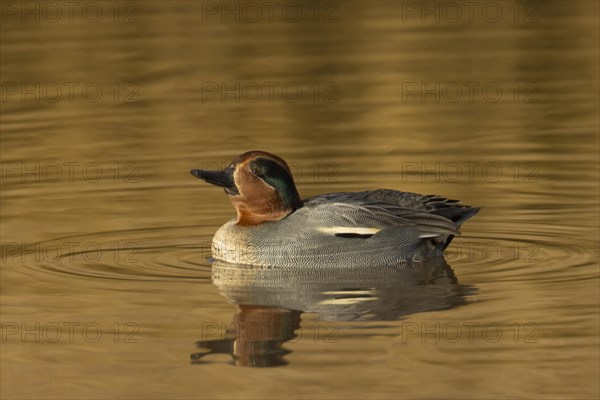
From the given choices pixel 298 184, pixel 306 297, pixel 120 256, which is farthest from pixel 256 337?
pixel 298 184

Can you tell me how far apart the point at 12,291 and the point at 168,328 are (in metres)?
1.59

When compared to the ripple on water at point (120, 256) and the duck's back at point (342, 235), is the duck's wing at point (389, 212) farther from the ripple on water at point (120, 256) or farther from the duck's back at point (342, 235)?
the ripple on water at point (120, 256)

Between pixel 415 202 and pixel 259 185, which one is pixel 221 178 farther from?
pixel 415 202

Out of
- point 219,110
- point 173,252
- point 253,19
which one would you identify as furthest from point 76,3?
point 173,252

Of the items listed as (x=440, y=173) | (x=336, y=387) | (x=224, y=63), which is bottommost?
(x=336, y=387)

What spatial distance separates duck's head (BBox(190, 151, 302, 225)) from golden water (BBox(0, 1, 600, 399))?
0.54m

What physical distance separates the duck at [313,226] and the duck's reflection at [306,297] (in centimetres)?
9

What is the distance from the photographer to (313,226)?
12.1 m

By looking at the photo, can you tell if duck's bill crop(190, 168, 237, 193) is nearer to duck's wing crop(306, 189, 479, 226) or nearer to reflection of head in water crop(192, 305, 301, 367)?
duck's wing crop(306, 189, 479, 226)

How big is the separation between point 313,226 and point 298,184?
2.59 m

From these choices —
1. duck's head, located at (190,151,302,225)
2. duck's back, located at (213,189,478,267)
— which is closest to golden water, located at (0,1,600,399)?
duck's back, located at (213,189,478,267)

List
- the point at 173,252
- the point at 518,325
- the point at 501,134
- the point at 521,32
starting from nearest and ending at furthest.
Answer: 1. the point at 518,325
2. the point at 173,252
3. the point at 501,134
4. the point at 521,32

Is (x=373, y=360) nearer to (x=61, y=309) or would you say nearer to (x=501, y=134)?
(x=61, y=309)

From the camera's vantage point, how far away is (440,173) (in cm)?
1491
